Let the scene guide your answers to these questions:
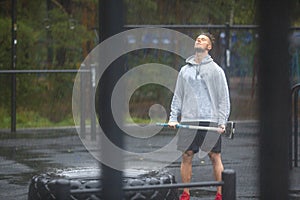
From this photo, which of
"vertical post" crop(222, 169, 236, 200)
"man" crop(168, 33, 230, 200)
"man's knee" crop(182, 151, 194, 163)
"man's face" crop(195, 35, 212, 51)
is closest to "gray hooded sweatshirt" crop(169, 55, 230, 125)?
"man" crop(168, 33, 230, 200)

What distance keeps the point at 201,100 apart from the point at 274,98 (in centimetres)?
531

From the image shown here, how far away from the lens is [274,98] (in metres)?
1.22

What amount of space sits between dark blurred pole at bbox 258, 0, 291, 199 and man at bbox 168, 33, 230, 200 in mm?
5184

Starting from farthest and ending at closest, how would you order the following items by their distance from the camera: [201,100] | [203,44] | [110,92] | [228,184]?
1. [203,44]
2. [201,100]
3. [228,184]
4. [110,92]

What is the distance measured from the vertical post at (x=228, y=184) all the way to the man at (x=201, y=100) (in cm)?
344

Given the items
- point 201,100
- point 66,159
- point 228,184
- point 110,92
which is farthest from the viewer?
point 66,159

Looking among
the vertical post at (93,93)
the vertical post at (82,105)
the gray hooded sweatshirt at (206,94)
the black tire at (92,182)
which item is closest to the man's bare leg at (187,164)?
the gray hooded sweatshirt at (206,94)

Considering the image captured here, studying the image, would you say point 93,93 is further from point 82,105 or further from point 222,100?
point 222,100

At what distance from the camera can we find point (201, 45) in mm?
6625

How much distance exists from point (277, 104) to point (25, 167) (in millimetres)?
8271

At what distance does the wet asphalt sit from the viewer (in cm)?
764

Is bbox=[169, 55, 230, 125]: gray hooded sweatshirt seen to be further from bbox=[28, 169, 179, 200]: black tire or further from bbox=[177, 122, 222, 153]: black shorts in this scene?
bbox=[28, 169, 179, 200]: black tire

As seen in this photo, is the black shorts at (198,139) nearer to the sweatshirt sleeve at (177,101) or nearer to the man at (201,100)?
the man at (201,100)

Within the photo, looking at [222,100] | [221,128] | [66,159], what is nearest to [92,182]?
[221,128]
